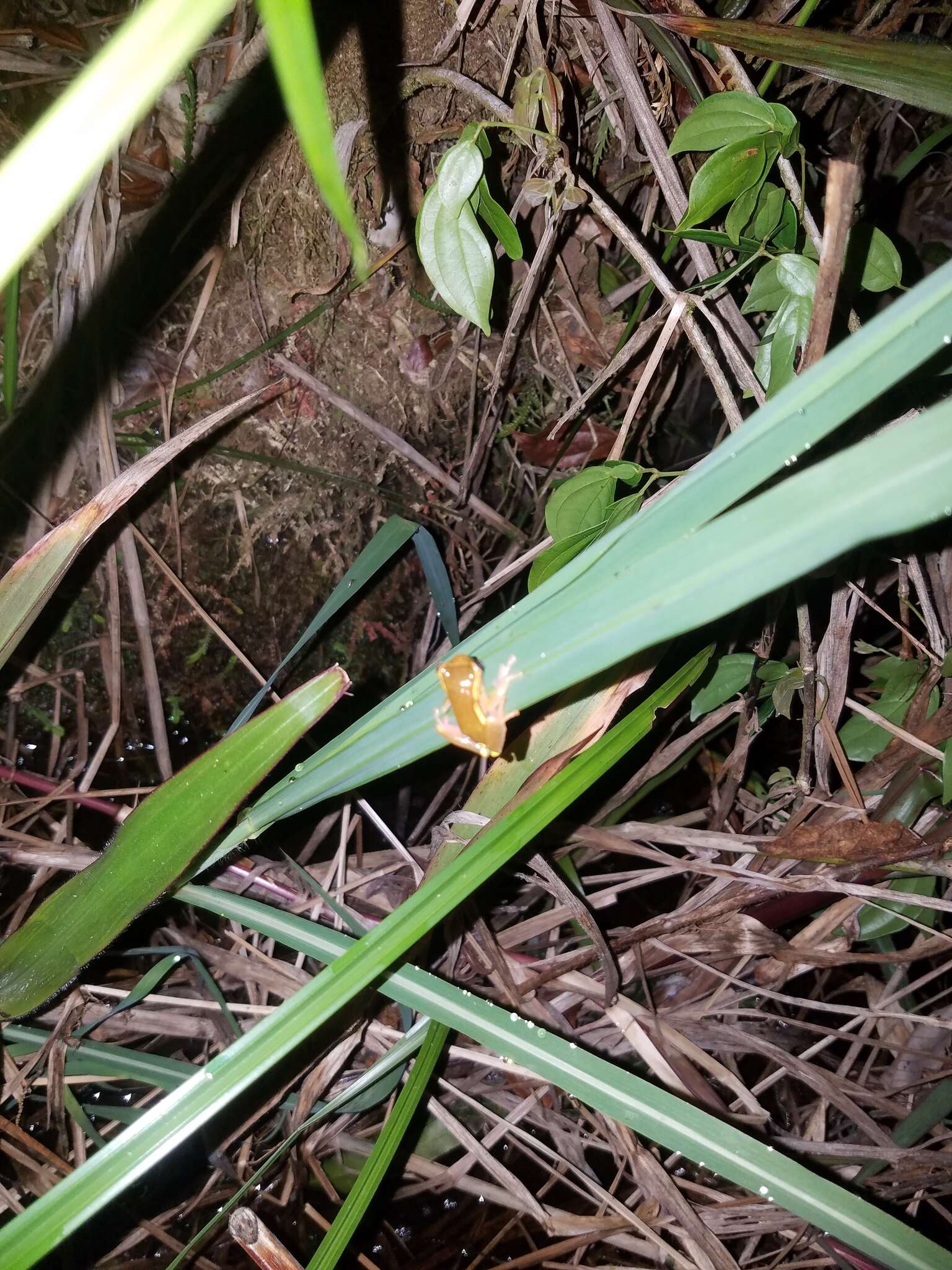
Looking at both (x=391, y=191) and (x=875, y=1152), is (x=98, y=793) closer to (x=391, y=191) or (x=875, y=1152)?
(x=391, y=191)

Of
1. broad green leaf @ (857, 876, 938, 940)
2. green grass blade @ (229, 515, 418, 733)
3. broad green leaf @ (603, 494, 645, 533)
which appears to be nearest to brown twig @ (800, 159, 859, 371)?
broad green leaf @ (603, 494, 645, 533)

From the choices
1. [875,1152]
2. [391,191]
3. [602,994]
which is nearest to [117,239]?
[391,191]

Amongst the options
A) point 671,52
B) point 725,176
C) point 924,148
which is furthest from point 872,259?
point 924,148

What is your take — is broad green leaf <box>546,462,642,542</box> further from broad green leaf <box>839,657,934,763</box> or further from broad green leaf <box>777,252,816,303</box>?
broad green leaf <box>839,657,934,763</box>

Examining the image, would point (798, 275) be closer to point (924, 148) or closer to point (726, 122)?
point (726, 122)

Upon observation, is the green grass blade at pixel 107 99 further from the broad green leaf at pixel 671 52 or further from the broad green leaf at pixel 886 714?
the broad green leaf at pixel 886 714
